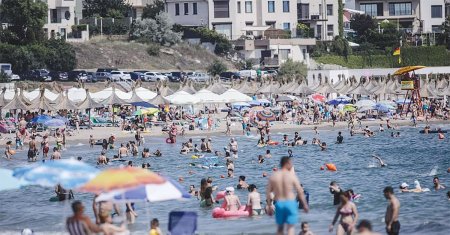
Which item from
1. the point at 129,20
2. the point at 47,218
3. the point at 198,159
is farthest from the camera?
the point at 129,20

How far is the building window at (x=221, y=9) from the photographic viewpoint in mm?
104438

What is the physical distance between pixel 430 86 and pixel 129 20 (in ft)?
102

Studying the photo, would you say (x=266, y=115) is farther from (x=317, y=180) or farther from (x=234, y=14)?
(x=234, y=14)

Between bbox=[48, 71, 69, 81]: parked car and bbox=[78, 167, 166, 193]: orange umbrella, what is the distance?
63.6 m

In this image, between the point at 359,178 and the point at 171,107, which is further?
the point at 171,107

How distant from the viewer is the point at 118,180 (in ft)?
66.5

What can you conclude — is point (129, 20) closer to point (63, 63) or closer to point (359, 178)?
point (63, 63)

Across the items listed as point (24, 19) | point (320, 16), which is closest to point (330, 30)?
point (320, 16)

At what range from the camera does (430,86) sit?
263ft

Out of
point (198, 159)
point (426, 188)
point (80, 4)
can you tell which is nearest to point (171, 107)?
point (198, 159)

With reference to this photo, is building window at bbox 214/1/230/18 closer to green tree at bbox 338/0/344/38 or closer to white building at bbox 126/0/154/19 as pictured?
white building at bbox 126/0/154/19

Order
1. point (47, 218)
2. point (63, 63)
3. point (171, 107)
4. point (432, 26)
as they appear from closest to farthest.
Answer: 1. point (47, 218)
2. point (171, 107)
3. point (63, 63)
4. point (432, 26)

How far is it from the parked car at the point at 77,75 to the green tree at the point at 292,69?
1665 centimetres

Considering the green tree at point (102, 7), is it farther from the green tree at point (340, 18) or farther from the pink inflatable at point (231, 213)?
the pink inflatable at point (231, 213)
